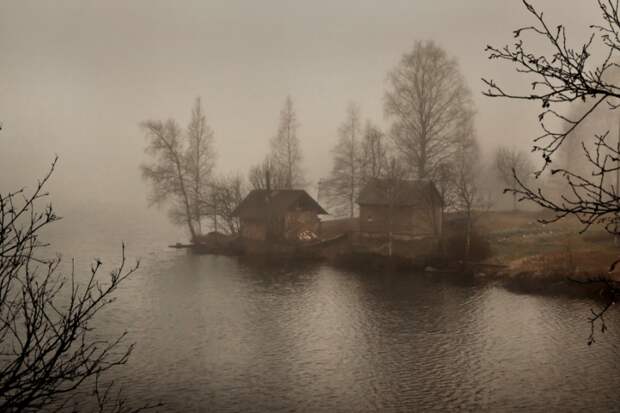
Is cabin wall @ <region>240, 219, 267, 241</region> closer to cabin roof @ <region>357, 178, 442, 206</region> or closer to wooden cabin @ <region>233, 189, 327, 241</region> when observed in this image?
wooden cabin @ <region>233, 189, 327, 241</region>

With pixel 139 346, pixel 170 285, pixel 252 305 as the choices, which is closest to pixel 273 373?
pixel 139 346

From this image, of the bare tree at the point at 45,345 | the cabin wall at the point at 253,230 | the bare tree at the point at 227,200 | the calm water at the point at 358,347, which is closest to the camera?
the bare tree at the point at 45,345

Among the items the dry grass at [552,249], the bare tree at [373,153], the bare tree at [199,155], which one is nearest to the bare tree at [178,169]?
the bare tree at [199,155]

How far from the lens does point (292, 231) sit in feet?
142

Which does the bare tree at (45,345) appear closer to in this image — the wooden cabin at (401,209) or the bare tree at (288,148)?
the wooden cabin at (401,209)

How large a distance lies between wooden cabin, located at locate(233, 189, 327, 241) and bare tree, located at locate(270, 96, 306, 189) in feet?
30.2

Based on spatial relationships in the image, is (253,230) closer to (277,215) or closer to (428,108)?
(277,215)

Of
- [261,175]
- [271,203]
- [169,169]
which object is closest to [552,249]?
[271,203]

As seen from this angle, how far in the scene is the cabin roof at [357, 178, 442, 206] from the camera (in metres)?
37.9

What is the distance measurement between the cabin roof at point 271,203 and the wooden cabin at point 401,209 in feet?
15.4

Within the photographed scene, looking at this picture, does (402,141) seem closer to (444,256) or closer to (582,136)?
(444,256)

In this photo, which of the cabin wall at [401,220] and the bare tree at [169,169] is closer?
the cabin wall at [401,220]

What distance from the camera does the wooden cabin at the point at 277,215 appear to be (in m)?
42.1

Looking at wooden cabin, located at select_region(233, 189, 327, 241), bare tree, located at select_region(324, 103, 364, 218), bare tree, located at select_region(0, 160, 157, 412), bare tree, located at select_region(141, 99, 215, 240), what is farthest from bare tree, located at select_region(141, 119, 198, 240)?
bare tree, located at select_region(0, 160, 157, 412)
